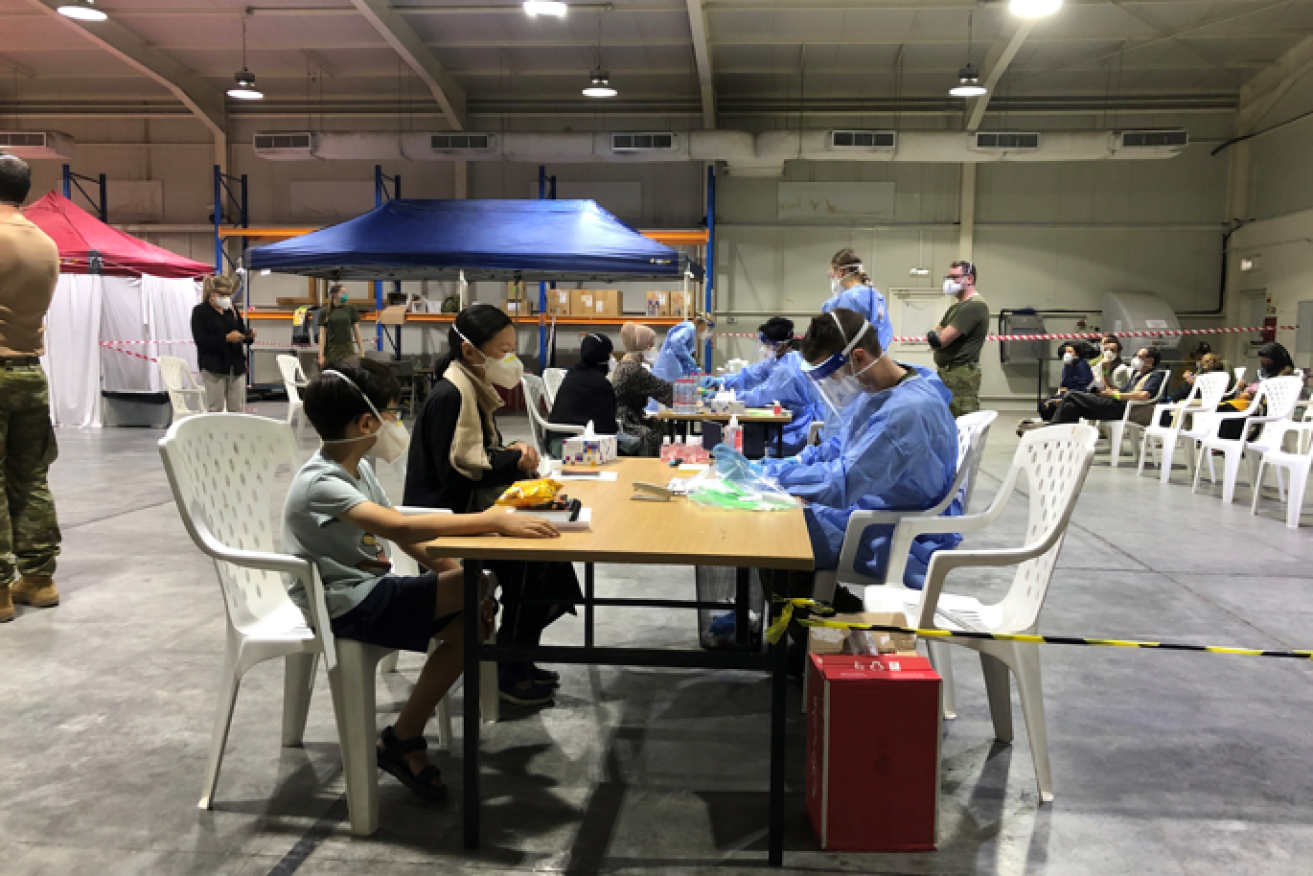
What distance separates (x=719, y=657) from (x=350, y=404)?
1.05 m

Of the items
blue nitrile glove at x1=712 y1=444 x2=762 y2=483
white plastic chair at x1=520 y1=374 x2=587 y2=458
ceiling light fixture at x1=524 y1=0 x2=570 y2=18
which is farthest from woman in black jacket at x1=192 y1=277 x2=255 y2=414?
blue nitrile glove at x1=712 y1=444 x2=762 y2=483

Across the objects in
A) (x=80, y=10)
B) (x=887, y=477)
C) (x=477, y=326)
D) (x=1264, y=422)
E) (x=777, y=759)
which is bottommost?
(x=777, y=759)

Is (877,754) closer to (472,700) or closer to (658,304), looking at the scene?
(472,700)

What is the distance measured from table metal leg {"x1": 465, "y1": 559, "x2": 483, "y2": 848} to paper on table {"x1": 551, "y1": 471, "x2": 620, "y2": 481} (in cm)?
87

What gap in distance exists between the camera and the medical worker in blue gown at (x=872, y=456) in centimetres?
281

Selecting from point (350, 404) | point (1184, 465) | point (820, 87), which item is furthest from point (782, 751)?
point (820, 87)

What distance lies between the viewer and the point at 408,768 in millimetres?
2400

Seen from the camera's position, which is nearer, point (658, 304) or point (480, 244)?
point (480, 244)

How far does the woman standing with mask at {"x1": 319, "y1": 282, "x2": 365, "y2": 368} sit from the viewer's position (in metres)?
9.62

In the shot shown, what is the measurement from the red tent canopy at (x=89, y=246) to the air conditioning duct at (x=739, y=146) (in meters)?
2.77

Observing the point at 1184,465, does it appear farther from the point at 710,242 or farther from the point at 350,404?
the point at 350,404

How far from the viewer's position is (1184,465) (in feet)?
30.7

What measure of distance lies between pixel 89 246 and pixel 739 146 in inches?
319

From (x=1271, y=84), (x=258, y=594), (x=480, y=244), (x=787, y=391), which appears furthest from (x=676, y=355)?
(x=1271, y=84)
